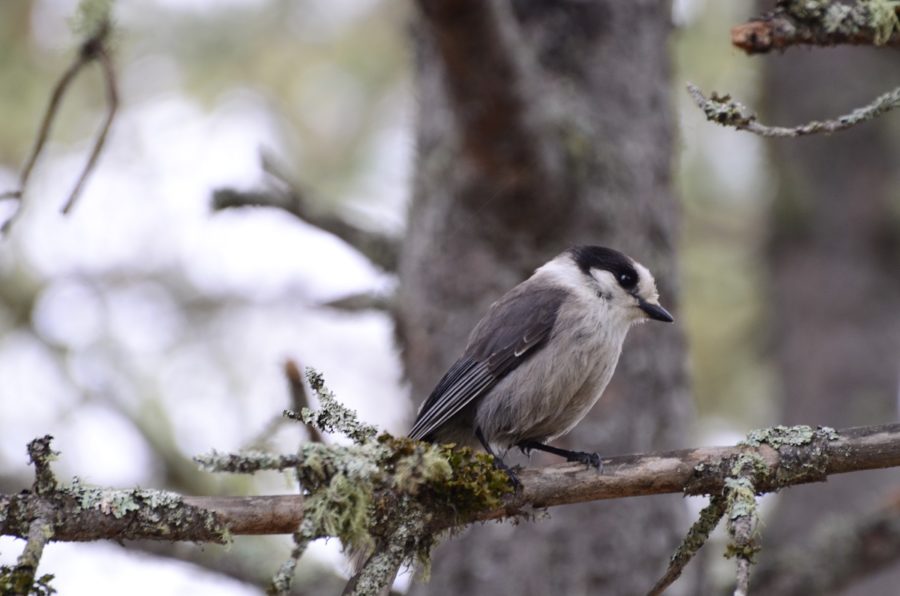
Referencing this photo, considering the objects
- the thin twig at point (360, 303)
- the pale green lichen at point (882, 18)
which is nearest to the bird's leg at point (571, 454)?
the thin twig at point (360, 303)

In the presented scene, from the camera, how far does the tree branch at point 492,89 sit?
3660mm

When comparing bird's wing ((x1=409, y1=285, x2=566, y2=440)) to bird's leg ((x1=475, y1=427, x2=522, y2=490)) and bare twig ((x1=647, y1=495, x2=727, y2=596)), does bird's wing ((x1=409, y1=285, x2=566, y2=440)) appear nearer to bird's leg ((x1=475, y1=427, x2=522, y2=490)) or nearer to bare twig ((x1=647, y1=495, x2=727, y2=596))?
bird's leg ((x1=475, y1=427, x2=522, y2=490))

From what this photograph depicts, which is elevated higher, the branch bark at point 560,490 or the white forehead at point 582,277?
the white forehead at point 582,277

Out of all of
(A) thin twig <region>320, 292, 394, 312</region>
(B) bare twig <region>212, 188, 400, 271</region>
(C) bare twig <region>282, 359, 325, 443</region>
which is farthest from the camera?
(A) thin twig <region>320, 292, 394, 312</region>

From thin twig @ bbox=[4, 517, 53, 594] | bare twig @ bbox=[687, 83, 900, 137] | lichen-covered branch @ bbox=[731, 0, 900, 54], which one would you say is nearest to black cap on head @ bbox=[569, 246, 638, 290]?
lichen-covered branch @ bbox=[731, 0, 900, 54]

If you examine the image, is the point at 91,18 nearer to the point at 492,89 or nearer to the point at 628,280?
the point at 492,89

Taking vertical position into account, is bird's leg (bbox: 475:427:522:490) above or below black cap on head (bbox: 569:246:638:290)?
below

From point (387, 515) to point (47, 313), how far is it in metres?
4.08

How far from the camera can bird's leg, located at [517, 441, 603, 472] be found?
9.14 feet

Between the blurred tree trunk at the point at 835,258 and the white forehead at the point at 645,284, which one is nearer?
the white forehead at the point at 645,284

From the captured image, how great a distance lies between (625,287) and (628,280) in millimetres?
31

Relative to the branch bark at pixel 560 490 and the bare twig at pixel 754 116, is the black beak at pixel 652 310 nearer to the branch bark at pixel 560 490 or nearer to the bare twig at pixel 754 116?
the branch bark at pixel 560 490

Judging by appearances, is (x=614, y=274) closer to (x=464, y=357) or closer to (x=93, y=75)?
(x=464, y=357)

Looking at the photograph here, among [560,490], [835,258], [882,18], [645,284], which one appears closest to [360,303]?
[645,284]
